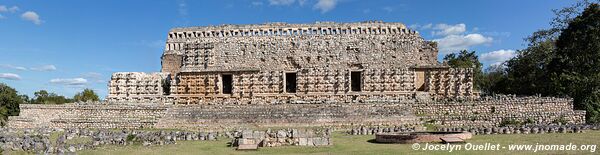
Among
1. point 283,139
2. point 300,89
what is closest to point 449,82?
point 300,89

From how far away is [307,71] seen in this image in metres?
36.4

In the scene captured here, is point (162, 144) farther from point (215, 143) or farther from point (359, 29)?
point (359, 29)

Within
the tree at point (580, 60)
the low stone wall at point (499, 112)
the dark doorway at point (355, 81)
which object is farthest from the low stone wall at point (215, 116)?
the tree at point (580, 60)

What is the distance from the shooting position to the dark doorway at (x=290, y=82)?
3869 cm

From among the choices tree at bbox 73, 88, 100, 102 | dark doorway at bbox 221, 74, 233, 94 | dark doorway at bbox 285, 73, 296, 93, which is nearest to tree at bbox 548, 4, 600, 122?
dark doorway at bbox 285, 73, 296, 93

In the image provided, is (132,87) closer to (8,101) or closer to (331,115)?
(8,101)

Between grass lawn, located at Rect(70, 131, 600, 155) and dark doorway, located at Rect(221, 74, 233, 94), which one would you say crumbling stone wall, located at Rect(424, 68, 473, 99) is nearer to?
dark doorway, located at Rect(221, 74, 233, 94)

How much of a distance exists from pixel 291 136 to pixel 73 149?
6606 mm

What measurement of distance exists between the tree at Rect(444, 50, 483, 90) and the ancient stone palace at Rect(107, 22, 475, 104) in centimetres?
1630

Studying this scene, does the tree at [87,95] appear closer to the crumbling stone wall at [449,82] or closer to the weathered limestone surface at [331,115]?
the weathered limestone surface at [331,115]

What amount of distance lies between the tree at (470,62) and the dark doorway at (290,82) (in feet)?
73.0

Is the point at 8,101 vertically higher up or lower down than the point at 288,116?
higher up

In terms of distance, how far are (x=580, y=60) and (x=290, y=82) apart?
19.0 meters

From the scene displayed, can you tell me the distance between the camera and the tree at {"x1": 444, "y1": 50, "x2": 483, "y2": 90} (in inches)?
2201
